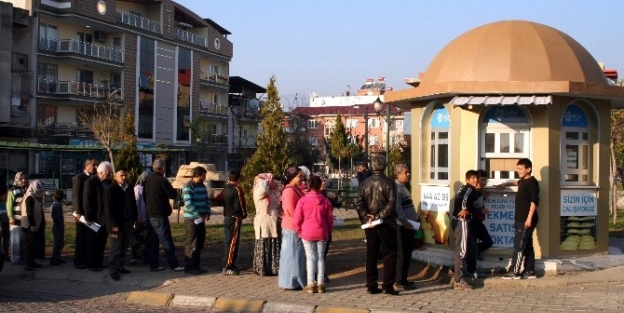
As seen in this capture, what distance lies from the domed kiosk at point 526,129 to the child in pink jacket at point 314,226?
2975mm

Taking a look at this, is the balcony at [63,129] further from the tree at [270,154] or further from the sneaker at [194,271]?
the sneaker at [194,271]

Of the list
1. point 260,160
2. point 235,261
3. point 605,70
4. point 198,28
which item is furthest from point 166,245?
point 198,28

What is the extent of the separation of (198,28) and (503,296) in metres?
59.7

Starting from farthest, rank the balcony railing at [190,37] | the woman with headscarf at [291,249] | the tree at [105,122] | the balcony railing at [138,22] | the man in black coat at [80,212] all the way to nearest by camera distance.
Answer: the balcony railing at [190,37] → the balcony railing at [138,22] → the tree at [105,122] → the man in black coat at [80,212] → the woman with headscarf at [291,249]

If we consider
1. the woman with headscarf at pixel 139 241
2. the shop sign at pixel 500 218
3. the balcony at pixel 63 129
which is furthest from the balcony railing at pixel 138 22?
the shop sign at pixel 500 218

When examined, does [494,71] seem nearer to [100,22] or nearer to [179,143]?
[100,22]

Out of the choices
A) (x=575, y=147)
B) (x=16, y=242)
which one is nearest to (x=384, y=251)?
(x=575, y=147)

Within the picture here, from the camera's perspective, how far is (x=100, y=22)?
174 ft

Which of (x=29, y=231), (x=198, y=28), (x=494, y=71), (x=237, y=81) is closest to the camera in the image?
(x=494, y=71)

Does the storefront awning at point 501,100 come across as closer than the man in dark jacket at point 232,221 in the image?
Yes

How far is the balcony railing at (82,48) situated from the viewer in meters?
49.7

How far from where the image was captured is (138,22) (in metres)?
57.4

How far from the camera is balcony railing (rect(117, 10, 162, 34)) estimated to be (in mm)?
55281

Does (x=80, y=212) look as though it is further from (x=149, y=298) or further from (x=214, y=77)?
(x=214, y=77)
